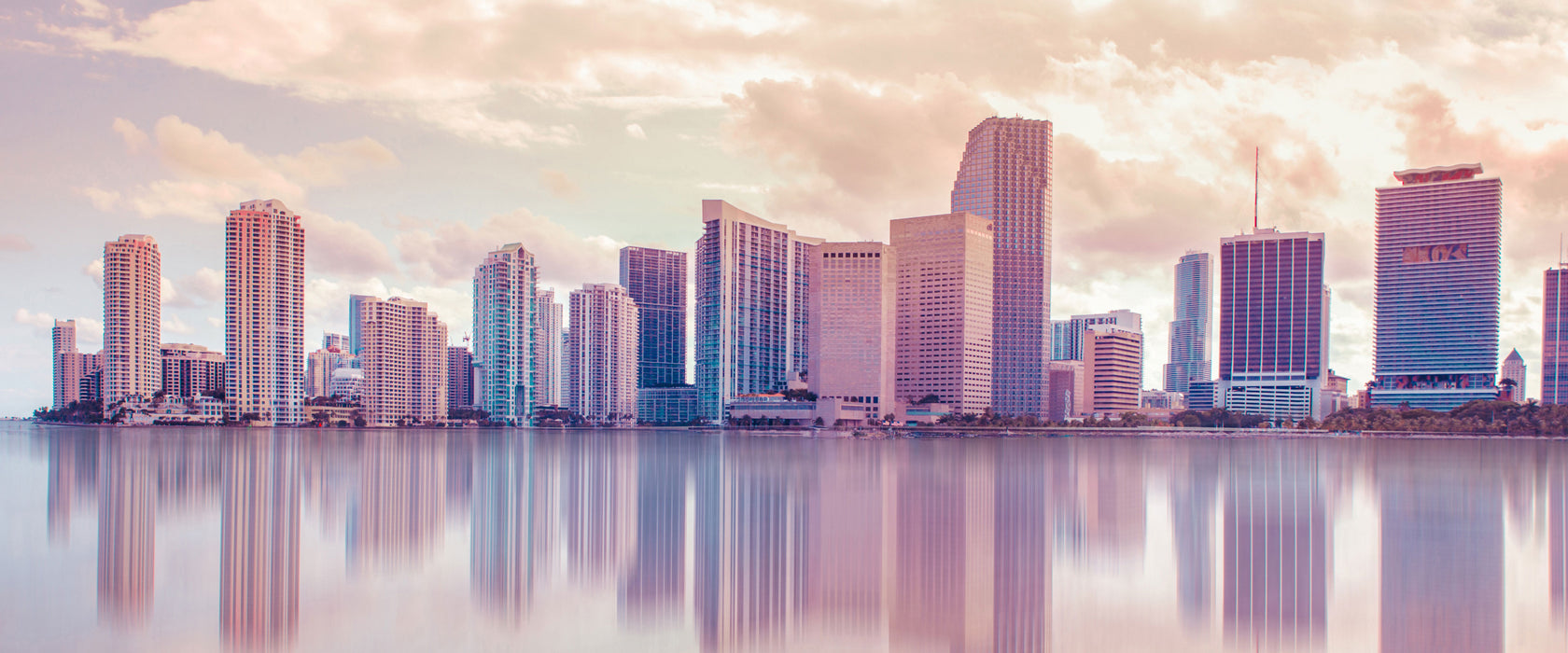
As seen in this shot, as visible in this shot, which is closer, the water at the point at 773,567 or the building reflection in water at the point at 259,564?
the water at the point at 773,567

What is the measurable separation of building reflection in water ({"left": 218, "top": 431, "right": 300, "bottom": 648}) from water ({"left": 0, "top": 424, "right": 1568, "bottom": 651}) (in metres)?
0.13

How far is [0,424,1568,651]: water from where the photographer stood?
21.9 meters

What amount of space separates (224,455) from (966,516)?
7071cm

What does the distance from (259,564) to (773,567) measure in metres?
14.1

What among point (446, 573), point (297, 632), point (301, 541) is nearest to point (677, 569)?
point (446, 573)

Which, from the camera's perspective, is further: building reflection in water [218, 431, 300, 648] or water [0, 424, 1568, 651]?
building reflection in water [218, 431, 300, 648]

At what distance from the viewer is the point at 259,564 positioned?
1156 inches

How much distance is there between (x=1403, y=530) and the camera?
37.6m

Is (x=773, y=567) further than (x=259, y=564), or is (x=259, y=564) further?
(x=259, y=564)

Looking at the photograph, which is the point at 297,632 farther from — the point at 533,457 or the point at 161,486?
the point at 533,457

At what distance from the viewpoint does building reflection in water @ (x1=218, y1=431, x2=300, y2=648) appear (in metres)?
22.2

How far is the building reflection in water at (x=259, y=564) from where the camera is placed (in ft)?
72.9

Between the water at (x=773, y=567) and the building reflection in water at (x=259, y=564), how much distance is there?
0.42 ft

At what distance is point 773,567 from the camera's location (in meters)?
28.8
